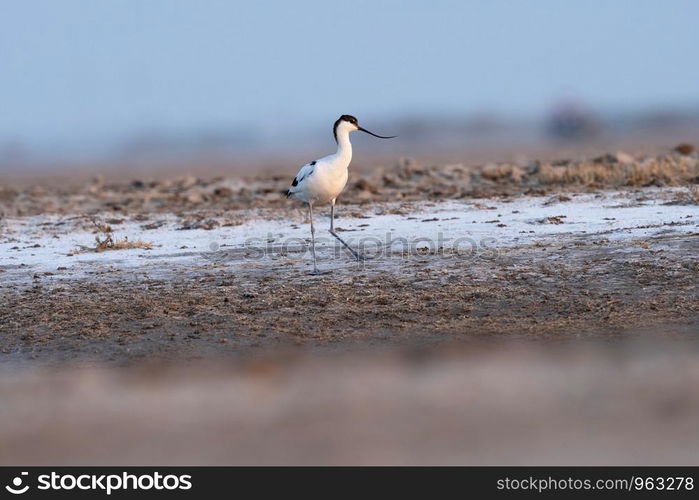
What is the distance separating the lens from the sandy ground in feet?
17.8

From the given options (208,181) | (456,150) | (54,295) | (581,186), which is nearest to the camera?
(54,295)

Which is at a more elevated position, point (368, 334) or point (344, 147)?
point (344, 147)

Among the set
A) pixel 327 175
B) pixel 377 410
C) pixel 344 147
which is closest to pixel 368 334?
pixel 377 410

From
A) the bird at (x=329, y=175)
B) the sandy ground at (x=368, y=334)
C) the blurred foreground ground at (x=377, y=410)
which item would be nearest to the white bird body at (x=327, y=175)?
the bird at (x=329, y=175)

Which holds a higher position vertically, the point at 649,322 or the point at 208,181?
the point at 208,181

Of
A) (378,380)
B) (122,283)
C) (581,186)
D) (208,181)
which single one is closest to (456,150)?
(208,181)

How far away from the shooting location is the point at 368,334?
25.8ft

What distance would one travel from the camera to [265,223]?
13.2m

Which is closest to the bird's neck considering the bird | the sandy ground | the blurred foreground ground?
the bird

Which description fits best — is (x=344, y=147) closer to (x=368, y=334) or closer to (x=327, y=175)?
(x=327, y=175)

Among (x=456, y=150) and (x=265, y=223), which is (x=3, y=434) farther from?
(x=456, y=150)

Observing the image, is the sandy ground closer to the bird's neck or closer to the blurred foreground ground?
the blurred foreground ground
